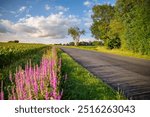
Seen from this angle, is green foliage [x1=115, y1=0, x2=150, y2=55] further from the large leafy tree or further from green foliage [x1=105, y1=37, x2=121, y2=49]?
the large leafy tree

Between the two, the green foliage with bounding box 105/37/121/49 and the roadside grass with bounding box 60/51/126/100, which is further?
the green foliage with bounding box 105/37/121/49

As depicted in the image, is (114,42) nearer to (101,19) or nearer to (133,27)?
(101,19)

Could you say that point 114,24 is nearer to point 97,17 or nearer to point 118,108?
point 97,17

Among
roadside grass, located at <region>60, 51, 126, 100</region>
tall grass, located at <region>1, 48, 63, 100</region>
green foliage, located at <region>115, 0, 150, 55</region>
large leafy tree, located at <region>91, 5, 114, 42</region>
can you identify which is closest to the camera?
tall grass, located at <region>1, 48, 63, 100</region>

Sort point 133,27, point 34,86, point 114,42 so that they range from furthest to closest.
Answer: point 114,42 < point 133,27 < point 34,86

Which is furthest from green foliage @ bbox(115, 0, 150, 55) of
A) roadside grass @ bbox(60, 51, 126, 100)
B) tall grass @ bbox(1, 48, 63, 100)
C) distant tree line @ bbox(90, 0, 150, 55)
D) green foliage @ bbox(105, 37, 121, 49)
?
tall grass @ bbox(1, 48, 63, 100)

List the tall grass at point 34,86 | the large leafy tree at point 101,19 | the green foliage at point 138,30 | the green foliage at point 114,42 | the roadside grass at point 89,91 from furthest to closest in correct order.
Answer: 1. the large leafy tree at point 101,19
2. the green foliage at point 114,42
3. the green foliage at point 138,30
4. the roadside grass at point 89,91
5. the tall grass at point 34,86

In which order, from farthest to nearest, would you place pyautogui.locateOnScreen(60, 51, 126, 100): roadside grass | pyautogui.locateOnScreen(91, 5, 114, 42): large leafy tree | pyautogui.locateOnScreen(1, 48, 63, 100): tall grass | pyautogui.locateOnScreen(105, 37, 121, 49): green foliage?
pyautogui.locateOnScreen(91, 5, 114, 42): large leafy tree → pyautogui.locateOnScreen(105, 37, 121, 49): green foliage → pyautogui.locateOnScreen(60, 51, 126, 100): roadside grass → pyautogui.locateOnScreen(1, 48, 63, 100): tall grass

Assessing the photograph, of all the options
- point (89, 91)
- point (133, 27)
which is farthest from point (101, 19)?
point (89, 91)

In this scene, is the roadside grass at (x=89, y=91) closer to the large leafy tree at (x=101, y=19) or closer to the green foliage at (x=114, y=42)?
the green foliage at (x=114, y=42)

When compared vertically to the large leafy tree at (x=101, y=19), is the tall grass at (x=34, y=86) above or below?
below

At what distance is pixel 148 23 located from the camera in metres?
23.6

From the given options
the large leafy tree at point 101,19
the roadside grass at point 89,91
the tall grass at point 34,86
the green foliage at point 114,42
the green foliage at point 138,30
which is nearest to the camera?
the tall grass at point 34,86

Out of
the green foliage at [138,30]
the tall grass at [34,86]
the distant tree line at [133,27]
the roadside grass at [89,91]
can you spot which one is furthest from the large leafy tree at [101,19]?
the tall grass at [34,86]
